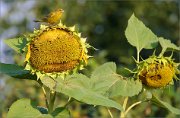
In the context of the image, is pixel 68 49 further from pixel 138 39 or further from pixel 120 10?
pixel 120 10

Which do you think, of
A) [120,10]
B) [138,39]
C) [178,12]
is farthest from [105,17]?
[138,39]

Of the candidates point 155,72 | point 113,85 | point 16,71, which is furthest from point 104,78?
point 16,71

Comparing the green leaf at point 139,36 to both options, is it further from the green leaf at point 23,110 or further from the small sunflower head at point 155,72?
the green leaf at point 23,110

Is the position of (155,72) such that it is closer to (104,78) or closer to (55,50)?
(104,78)

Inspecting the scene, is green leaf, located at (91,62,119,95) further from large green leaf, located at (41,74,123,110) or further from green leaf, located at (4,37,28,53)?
green leaf, located at (4,37,28,53)

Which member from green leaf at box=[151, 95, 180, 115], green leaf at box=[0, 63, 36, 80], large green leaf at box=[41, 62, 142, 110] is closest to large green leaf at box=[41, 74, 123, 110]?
large green leaf at box=[41, 62, 142, 110]
